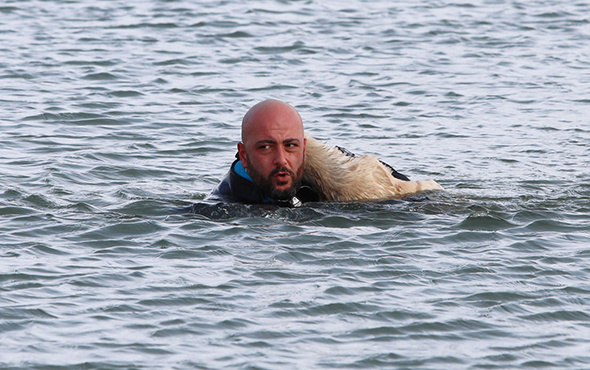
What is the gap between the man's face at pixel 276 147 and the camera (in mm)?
9133

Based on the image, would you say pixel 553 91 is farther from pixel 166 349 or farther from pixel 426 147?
pixel 166 349

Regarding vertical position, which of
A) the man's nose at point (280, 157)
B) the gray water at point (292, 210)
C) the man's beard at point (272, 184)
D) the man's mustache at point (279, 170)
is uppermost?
the man's nose at point (280, 157)

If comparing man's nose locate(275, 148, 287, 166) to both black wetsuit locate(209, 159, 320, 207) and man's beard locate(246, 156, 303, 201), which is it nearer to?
man's beard locate(246, 156, 303, 201)

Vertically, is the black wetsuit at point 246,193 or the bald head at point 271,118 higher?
the bald head at point 271,118

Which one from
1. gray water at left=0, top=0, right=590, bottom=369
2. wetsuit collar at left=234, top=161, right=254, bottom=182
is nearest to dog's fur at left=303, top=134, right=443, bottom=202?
gray water at left=0, top=0, right=590, bottom=369

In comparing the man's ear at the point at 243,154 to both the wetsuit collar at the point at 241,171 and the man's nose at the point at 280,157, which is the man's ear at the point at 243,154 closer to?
the wetsuit collar at the point at 241,171

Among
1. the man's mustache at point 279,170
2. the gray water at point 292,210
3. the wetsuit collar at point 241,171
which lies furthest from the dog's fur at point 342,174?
the wetsuit collar at point 241,171

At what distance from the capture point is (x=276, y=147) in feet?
30.0

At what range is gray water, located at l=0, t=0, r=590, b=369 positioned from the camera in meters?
6.76

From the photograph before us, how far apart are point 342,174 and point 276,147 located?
626 mm

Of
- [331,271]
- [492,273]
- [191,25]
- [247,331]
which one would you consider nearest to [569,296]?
[492,273]

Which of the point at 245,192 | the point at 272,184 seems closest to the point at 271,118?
the point at 272,184

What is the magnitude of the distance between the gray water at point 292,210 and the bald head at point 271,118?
751 mm

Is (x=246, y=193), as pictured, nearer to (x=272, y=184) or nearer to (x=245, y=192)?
(x=245, y=192)
